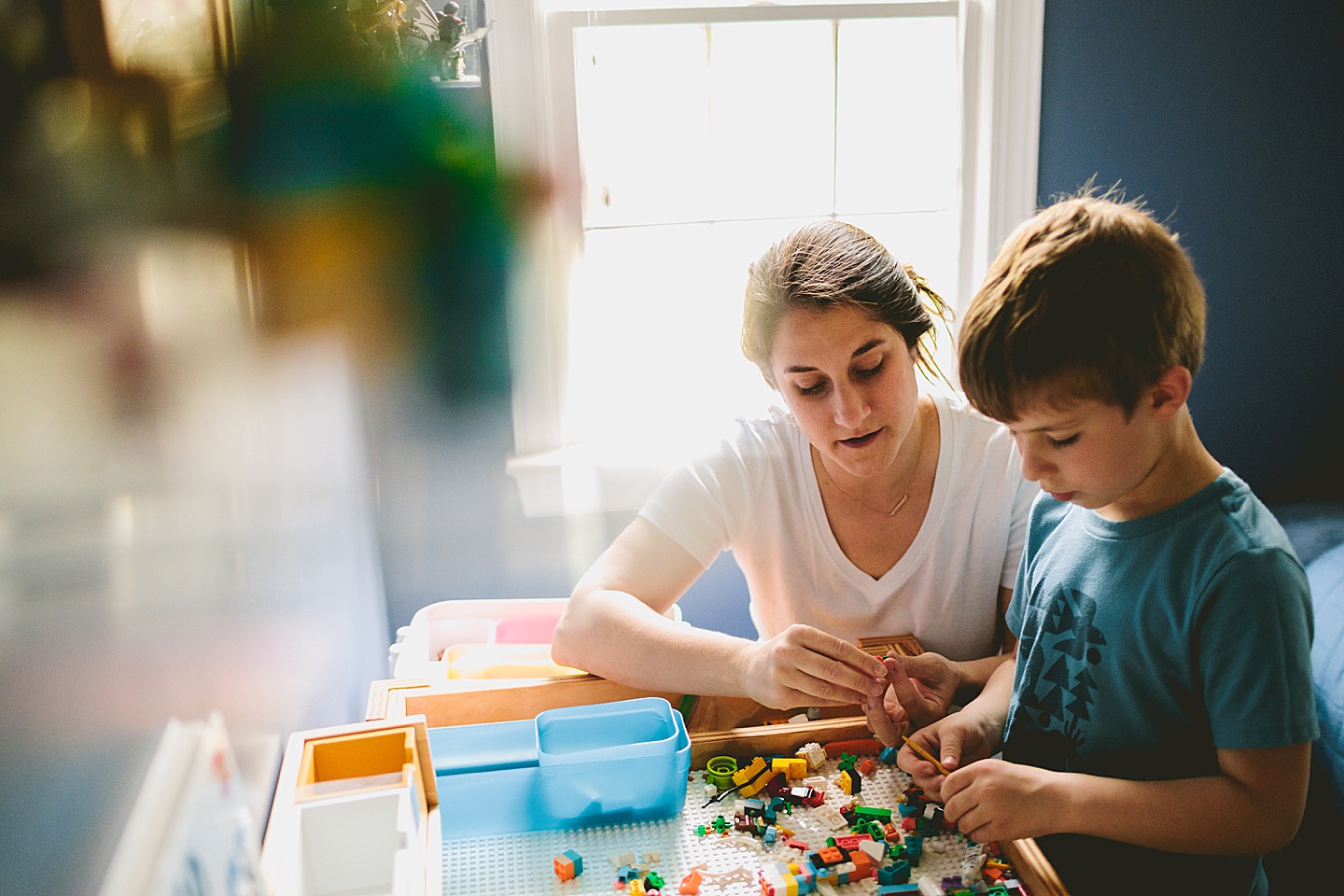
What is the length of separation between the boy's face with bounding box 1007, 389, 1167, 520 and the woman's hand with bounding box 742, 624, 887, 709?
27 cm

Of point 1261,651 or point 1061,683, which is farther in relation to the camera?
point 1061,683

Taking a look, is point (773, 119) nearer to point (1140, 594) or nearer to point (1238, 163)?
point (1238, 163)

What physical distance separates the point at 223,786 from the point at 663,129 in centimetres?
159

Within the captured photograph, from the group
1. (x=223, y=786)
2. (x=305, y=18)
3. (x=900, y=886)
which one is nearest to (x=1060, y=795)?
(x=900, y=886)

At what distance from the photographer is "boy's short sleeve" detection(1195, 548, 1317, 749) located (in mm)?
796

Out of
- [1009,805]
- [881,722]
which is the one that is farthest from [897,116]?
Result: [1009,805]

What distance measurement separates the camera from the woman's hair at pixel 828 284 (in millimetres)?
1221

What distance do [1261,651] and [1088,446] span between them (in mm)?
210

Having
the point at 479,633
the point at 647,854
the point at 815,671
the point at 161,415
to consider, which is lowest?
the point at 479,633

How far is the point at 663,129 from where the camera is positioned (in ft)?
6.59

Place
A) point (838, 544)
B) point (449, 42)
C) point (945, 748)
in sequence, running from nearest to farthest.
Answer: point (945, 748)
point (838, 544)
point (449, 42)

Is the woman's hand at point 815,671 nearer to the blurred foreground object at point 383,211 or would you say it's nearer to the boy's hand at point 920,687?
the boy's hand at point 920,687

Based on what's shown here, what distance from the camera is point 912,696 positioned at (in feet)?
3.58

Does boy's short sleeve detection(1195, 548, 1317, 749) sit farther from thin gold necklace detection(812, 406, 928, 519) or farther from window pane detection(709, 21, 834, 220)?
window pane detection(709, 21, 834, 220)
